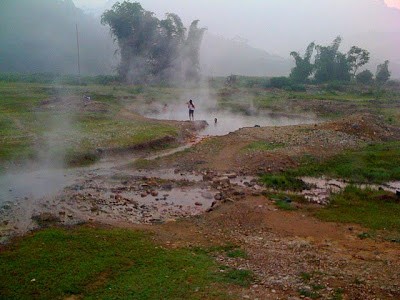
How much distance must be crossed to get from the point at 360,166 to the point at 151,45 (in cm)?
5780

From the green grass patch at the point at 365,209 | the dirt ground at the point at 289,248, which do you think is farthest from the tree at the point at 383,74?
the green grass patch at the point at 365,209

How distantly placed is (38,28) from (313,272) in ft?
371

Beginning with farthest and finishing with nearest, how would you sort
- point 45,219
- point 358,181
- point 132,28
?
point 132,28
point 358,181
point 45,219

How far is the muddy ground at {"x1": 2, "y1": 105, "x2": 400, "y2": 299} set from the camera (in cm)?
1237

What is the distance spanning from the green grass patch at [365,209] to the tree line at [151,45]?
60898mm

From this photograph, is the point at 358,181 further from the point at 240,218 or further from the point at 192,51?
the point at 192,51

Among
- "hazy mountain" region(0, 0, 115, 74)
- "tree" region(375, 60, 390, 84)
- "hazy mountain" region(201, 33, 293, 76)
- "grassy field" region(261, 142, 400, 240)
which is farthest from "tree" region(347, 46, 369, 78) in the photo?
"hazy mountain" region(201, 33, 293, 76)

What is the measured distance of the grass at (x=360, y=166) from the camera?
24303 mm

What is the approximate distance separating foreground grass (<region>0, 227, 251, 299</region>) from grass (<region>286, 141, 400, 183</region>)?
42.1 ft

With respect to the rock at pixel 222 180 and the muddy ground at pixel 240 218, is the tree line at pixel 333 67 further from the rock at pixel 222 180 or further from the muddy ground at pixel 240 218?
the rock at pixel 222 180

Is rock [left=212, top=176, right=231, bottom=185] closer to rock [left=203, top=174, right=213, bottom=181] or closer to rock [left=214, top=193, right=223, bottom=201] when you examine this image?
rock [left=203, top=174, right=213, bottom=181]

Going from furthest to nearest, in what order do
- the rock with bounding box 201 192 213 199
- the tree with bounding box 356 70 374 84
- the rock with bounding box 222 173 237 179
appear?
the tree with bounding box 356 70 374 84 < the rock with bounding box 222 173 237 179 < the rock with bounding box 201 192 213 199

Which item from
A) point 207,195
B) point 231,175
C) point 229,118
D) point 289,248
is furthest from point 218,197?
point 229,118

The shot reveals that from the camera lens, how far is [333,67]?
86.4 metres
